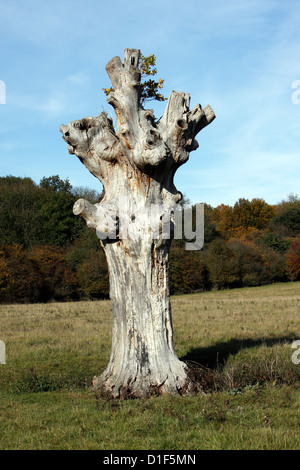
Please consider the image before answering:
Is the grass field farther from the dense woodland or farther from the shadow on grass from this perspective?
the dense woodland

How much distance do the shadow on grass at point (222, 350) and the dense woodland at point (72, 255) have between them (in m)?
29.1

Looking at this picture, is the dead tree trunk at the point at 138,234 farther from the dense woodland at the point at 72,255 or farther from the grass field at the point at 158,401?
the dense woodland at the point at 72,255

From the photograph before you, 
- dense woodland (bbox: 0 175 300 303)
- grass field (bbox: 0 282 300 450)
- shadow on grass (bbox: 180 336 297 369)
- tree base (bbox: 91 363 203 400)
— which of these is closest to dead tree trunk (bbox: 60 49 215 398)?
tree base (bbox: 91 363 203 400)

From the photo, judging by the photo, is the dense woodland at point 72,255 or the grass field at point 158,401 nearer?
the grass field at point 158,401

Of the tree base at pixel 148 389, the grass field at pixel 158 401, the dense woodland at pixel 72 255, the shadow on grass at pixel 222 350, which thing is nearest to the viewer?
the grass field at pixel 158 401

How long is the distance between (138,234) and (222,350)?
195 inches

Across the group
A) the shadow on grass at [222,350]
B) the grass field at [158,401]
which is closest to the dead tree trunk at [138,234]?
the grass field at [158,401]

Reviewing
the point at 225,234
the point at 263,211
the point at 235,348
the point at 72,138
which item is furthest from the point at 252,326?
the point at 263,211

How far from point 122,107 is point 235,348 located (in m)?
6.88

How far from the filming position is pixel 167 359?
8.97 metres

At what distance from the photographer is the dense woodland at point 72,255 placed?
140 ft

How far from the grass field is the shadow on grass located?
0.08ft

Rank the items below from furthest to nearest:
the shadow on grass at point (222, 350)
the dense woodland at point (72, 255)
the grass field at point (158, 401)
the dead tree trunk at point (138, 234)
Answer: the dense woodland at point (72, 255) → the shadow on grass at point (222, 350) → the dead tree trunk at point (138, 234) → the grass field at point (158, 401)

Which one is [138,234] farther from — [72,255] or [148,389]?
[72,255]
